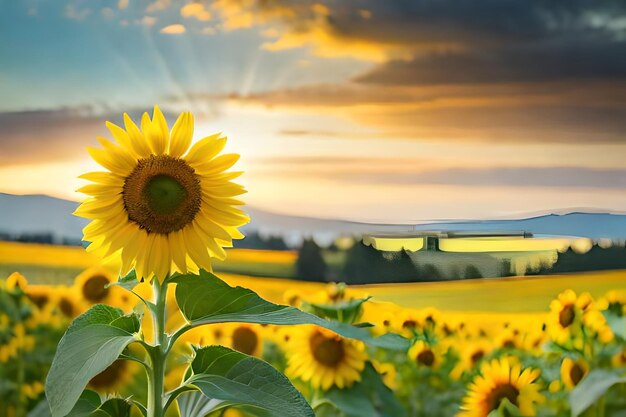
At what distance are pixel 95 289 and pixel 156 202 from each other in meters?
0.61

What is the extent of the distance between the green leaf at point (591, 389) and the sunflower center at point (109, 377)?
54 centimetres

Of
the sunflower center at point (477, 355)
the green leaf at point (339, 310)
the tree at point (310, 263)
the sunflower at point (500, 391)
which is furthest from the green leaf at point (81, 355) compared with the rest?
the sunflower center at point (477, 355)

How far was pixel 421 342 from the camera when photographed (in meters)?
1.02

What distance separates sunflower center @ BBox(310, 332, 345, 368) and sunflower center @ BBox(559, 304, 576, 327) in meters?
0.28

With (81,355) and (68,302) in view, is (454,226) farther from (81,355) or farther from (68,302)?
(81,355)

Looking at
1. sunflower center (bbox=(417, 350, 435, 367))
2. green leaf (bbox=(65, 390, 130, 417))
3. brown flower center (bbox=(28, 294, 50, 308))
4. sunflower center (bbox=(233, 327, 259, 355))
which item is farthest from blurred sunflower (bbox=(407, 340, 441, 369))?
green leaf (bbox=(65, 390, 130, 417))

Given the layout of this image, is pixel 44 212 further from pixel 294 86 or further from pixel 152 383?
pixel 152 383

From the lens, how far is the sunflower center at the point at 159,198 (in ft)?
1.45

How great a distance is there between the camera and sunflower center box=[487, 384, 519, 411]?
0.80 meters

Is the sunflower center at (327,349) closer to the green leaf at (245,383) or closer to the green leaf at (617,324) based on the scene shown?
the green leaf at (617,324)

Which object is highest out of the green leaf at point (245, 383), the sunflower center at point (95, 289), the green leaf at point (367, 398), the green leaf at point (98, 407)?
the sunflower center at point (95, 289)

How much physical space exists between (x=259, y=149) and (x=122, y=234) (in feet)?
1.86

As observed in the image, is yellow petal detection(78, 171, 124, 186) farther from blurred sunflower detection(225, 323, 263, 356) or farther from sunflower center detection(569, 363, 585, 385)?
sunflower center detection(569, 363, 585, 385)

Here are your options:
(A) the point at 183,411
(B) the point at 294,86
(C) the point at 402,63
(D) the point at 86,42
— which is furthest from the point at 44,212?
(A) the point at 183,411
